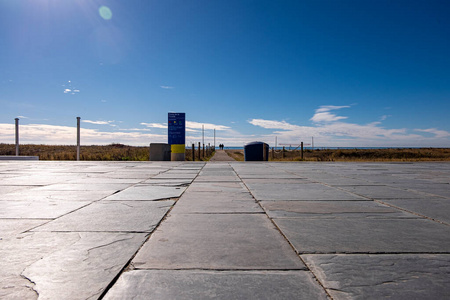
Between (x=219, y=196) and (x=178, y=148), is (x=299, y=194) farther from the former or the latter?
(x=178, y=148)

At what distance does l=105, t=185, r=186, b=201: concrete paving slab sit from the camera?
14.9 feet

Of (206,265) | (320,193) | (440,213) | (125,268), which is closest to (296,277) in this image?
(206,265)

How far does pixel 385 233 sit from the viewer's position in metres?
2.78

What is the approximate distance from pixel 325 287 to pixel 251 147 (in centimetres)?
1584

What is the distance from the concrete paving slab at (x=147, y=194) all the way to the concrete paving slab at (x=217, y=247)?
1.50 m

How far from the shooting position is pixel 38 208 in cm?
384

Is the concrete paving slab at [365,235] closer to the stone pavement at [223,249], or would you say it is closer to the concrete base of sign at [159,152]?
the stone pavement at [223,249]

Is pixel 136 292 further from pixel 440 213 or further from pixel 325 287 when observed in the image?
pixel 440 213

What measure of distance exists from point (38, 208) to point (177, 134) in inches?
508

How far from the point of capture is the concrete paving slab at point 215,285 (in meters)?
1.61

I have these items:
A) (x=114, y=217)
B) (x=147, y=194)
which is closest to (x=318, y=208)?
(x=114, y=217)

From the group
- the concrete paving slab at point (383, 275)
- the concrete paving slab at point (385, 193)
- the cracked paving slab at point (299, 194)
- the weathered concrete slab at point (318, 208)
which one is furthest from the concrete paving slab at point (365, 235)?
the concrete paving slab at point (385, 193)

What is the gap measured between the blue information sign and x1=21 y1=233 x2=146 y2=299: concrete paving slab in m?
14.2

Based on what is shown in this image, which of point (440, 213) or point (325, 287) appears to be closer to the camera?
point (325, 287)
